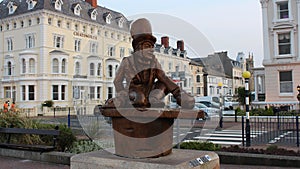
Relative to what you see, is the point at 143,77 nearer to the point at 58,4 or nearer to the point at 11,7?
the point at 58,4

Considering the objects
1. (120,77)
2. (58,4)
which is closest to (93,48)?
(120,77)

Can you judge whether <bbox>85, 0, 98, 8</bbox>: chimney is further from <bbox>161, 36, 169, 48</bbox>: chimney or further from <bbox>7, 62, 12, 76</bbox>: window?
<bbox>161, 36, 169, 48</bbox>: chimney

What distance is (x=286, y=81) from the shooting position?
3130 centimetres

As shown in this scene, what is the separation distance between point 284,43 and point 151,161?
30007mm


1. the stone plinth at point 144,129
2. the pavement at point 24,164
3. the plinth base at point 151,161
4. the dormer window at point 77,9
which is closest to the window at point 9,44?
the dormer window at point 77,9

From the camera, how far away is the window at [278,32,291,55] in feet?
104

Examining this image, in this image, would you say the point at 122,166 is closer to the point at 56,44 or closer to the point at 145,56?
the point at 145,56

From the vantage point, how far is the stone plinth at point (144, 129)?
4.93 m

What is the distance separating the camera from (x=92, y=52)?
22.9 ft

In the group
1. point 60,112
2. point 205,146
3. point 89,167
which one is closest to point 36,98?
point 60,112

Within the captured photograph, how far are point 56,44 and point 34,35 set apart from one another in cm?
317

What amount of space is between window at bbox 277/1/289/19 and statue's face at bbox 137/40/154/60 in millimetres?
29952

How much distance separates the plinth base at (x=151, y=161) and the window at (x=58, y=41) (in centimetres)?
4377

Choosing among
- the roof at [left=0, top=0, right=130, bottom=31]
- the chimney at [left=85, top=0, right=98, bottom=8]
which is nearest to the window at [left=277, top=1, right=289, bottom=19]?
the roof at [left=0, top=0, right=130, bottom=31]
